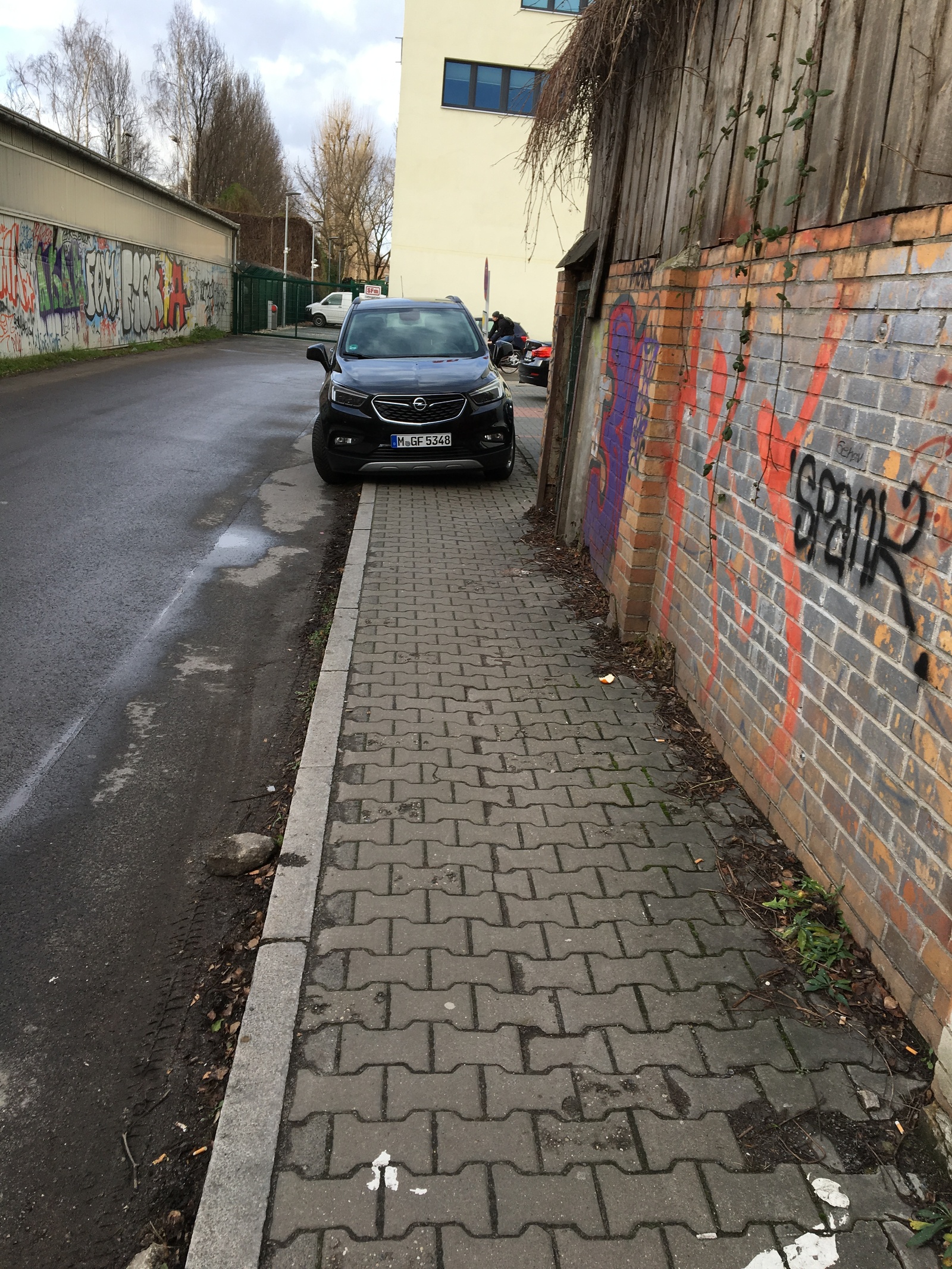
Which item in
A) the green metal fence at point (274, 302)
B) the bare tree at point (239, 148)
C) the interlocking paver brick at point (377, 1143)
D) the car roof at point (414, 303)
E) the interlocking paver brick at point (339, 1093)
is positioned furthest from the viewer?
the bare tree at point (239, 148)

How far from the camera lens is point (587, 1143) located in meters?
2.42

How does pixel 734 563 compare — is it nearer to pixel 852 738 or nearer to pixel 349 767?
pixel 852 738

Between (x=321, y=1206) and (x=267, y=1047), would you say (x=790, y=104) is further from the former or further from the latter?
(x=321, y=1206)

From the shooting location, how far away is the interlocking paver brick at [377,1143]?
234 centimetres

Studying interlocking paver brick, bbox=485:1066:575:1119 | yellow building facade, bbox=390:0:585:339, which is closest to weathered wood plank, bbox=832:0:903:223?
interlocking paver brick, bbox=485:1066:575:1119

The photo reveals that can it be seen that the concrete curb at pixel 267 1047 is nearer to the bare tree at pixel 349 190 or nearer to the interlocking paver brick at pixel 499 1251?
the interlocking paver brick at pixel 499 1251

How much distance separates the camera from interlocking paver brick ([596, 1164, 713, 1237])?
2227mm

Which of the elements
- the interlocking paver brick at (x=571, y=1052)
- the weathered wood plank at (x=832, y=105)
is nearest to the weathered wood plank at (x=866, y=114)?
the weathered wood plank at (x=832, y=105)

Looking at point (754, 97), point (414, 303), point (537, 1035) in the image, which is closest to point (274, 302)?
point (414, 303)

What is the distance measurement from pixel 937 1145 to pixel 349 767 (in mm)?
2552

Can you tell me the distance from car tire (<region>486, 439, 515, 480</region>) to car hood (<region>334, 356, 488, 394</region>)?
0.90 meters

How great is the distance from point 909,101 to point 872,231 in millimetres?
374

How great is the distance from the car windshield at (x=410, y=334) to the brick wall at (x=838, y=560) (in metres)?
5.81

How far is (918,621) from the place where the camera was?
9.14 ft
